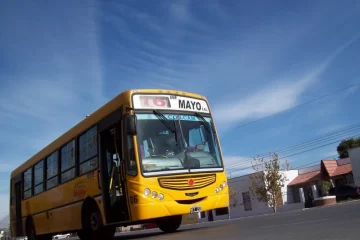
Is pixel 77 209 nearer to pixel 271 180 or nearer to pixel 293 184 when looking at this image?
pixel 271 180

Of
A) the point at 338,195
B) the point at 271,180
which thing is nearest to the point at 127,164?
the point at 338,195

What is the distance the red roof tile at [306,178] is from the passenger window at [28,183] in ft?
114

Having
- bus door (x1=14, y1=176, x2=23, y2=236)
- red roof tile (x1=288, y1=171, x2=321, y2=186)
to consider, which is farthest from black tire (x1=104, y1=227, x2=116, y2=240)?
red roof tile (x1=288, y1=171, x2=321, y2=186)

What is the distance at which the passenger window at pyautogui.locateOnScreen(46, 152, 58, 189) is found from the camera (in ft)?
41.3

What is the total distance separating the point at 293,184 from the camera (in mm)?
45469

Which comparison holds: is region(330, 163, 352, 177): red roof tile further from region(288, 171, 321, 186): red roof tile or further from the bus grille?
the bus grille

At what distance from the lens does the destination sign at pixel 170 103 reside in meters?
9.39

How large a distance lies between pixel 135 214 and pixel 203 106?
11.7ft

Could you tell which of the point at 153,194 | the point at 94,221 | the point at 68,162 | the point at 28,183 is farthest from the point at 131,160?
the point at 28,183

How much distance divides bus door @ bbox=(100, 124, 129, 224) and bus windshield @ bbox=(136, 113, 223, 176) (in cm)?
70

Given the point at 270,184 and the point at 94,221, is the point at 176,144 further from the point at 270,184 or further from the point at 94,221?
the point at 270,184

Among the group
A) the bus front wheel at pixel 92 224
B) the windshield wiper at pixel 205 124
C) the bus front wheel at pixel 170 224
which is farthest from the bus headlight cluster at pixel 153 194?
the bus front wheel at pixel 170 224

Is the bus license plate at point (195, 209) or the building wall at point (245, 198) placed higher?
the building wall at point (245, 198)

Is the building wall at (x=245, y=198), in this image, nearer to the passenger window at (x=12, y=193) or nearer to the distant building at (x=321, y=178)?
the distant building at (x=321, y=178)
